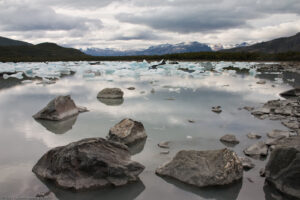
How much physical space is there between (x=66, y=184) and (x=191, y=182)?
4.79ft

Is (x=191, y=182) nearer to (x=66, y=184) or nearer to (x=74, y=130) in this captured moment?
(x=66, y=184)

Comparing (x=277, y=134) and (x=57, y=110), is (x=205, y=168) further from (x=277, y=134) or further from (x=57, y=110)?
(x=57, y=110)

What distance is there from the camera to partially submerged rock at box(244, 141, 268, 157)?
13.0 feet

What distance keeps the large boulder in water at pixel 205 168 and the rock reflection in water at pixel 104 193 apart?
0.45 meters

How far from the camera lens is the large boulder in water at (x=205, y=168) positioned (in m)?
3.09

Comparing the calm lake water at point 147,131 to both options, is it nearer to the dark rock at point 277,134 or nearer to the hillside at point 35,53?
the dark rock at point 277,134

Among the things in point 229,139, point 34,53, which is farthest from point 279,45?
point 229,139

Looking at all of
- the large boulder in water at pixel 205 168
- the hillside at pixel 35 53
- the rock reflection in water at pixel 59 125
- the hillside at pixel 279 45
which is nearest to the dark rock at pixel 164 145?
the large boulder in water at pixel 205 168

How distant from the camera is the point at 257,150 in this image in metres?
4.04

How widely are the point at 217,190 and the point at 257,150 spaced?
1363mm

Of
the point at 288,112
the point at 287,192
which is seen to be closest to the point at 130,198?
the point at 287,192

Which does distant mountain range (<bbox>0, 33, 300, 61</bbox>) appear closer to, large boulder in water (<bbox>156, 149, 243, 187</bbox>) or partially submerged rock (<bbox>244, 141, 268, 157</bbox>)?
partially submerged rock (<bbox>244, 141, 268, 157</bbox>)

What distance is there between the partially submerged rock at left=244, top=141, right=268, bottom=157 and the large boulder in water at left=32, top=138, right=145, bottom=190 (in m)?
1.76

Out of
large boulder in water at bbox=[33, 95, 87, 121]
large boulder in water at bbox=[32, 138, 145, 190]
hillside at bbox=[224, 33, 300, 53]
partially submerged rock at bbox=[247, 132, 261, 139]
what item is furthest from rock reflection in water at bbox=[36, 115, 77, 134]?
hillside at bbox=[224, 33, 300, 53]
